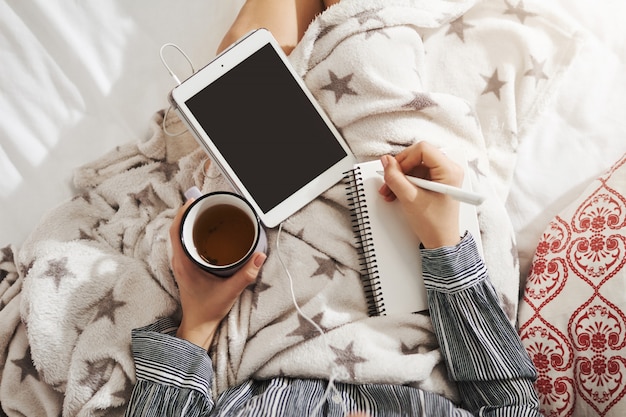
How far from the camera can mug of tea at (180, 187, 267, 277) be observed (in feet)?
2.12

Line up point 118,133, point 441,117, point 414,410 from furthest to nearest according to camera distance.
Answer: point 118,133
point 441,117
point 414,410

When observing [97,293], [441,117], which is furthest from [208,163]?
[441,117]

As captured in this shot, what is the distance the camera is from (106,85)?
35.3 inches

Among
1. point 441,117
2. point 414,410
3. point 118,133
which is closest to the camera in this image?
point 414,410

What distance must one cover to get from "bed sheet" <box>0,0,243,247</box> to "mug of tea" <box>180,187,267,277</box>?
30 centimetres

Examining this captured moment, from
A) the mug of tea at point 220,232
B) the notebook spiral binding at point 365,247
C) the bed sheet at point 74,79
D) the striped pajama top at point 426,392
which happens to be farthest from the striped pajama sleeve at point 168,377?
the bed sheet at point 74,79

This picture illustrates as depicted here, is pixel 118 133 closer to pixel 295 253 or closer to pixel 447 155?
pixel 295 253

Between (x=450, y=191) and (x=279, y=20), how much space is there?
37cm

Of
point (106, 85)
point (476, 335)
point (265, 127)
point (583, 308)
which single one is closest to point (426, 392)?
point (476, 335)

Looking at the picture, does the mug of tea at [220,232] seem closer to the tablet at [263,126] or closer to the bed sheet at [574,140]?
the tablet at [263,126]

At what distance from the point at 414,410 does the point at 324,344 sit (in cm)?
13

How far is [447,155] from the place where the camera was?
73cm

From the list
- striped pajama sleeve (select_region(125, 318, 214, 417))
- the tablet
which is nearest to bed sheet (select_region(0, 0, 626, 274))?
the tablet

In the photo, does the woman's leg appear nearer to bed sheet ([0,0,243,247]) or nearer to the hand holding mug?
bed sheet ([0,0,243,247])
